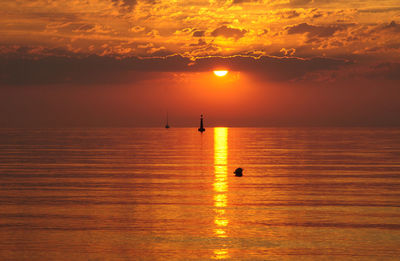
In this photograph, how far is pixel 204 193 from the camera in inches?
1532

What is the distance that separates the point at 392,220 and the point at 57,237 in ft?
55.1

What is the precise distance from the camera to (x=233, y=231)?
26.1 m

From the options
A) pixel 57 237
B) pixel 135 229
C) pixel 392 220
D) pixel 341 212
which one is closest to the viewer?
pixel 57 237

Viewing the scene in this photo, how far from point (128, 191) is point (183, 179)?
8.45m

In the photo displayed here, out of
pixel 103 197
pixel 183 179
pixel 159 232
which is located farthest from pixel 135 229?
pixel 183 179

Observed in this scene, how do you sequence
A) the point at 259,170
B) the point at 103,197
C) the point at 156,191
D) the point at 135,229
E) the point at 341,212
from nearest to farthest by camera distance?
1. the point at 135,229
2. the point at 341,212
3. the point at 103,197
4. the point at 156,191
5. the point at 259,170

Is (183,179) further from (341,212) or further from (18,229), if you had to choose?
(18,229)

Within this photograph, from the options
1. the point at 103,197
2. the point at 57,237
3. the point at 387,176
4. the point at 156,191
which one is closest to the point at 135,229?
the point at 57,237

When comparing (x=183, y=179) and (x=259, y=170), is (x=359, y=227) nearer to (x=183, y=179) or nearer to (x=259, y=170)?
(x=183, y=179)

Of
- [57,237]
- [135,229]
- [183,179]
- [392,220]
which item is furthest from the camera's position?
[183,179]

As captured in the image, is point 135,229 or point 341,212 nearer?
point 135,229

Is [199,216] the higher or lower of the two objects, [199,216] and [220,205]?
the lower

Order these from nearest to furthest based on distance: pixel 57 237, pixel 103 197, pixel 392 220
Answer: pixel 57 237
pixel 392 220
pixel 103 197

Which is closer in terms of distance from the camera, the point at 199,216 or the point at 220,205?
the point at 199,216
